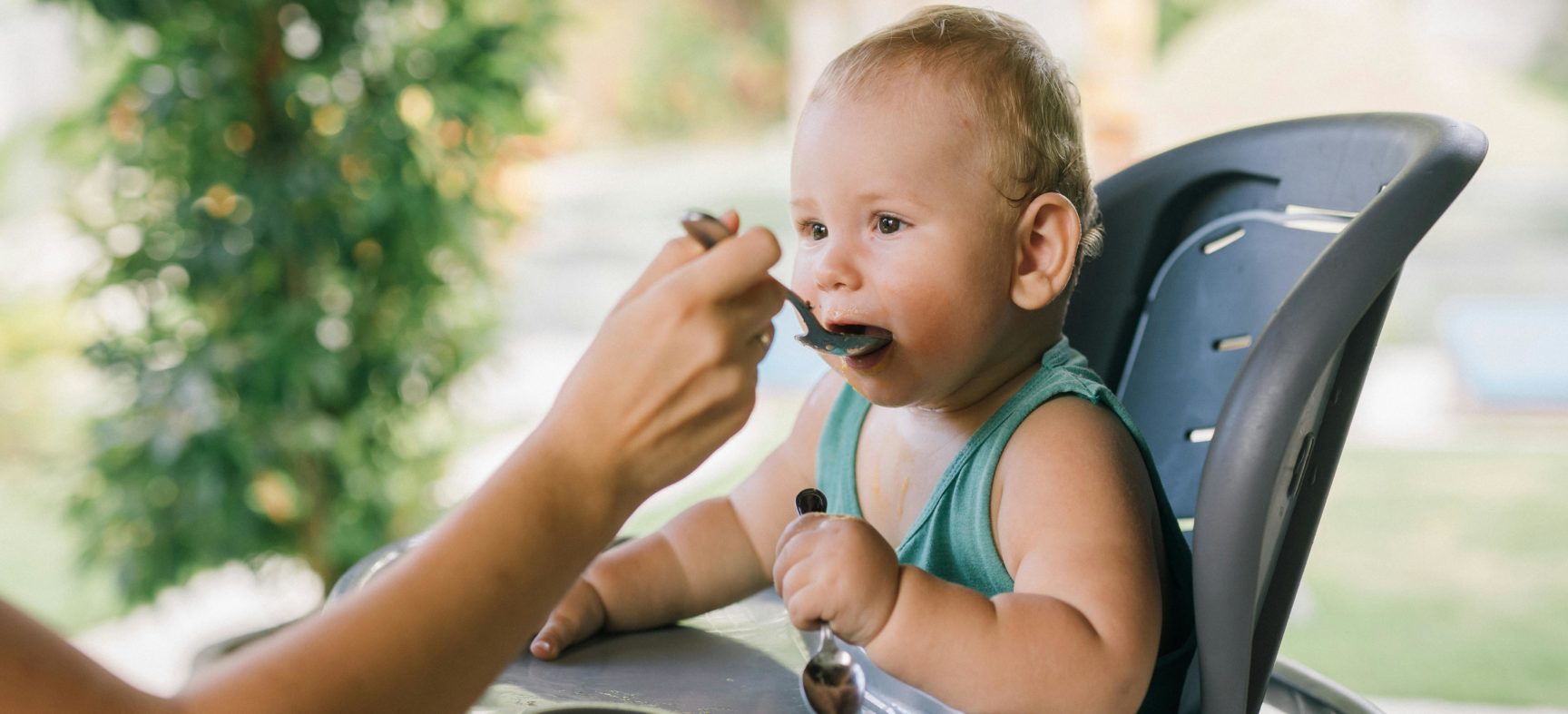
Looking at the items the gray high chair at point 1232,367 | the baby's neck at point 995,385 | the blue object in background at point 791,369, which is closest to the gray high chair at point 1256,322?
the gray high chair at point 1232,367

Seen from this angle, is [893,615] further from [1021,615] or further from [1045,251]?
[1045,251]

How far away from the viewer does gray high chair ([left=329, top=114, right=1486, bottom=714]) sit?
71 centimetres

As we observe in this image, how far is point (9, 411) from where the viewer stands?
4590 millimetres

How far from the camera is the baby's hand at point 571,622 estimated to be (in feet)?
3.01

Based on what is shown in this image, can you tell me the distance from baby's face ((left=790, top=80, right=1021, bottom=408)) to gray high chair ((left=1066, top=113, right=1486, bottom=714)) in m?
0.19

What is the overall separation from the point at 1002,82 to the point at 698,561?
43 cm

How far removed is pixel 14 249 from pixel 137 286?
328cm

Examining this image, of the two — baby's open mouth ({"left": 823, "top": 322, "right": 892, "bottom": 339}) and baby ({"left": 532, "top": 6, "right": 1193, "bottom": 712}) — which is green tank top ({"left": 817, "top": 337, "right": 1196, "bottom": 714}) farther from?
baby's open mouth ({"left": 823, "top": 322, "right": 892, "bottom": 339})

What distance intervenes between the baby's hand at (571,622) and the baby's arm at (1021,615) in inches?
8.5

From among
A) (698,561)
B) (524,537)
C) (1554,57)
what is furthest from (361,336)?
(1554,57)

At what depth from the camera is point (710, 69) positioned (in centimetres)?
798

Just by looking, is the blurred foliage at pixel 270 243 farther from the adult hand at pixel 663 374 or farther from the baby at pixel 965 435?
the adult hand at pixel 663 374

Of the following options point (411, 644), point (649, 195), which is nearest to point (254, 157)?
point (411, 644)

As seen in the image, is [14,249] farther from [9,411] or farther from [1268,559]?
[1268,559]
